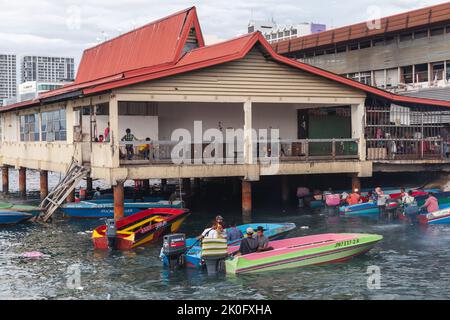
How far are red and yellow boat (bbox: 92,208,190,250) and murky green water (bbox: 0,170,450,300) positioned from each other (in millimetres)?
574

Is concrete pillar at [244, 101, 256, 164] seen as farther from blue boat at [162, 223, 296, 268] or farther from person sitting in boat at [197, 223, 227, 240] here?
person sitting in boat at [197, 223, 227, 240]

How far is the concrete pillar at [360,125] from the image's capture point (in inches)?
1278

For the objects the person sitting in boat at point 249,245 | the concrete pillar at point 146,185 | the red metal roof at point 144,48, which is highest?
the red metal roof at point 144,48

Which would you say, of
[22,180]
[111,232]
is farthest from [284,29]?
[111,232]

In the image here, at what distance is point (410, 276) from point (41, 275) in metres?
11.4

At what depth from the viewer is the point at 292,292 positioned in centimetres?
1788

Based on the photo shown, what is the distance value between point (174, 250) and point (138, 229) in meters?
6.21

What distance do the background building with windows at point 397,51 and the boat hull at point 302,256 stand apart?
21690mm

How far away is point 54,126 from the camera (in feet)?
118

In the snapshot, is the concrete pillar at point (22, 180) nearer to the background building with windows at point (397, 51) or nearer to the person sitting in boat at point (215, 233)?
the background building with windows at point (397, 51)

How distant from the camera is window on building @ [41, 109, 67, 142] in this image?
34531 millimetres

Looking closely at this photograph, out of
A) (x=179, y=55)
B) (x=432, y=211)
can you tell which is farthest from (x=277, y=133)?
(x=432, y=211)

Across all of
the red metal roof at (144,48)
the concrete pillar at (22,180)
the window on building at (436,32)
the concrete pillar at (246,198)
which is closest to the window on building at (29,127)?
the concrete pillar at (22,180)
